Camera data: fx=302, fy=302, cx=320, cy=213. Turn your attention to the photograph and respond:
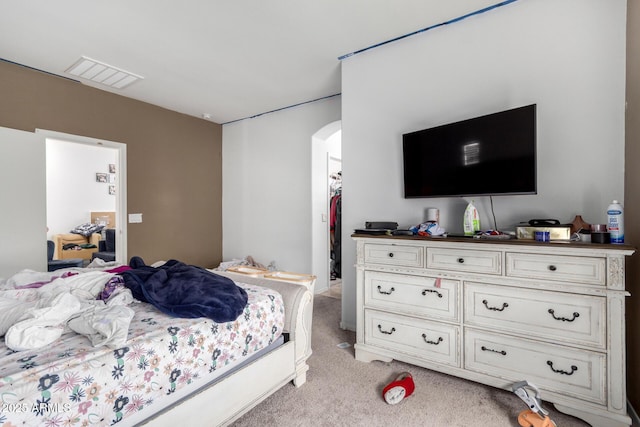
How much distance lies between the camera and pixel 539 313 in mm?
1675

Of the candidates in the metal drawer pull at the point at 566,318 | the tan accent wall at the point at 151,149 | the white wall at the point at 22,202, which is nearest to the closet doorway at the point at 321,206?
the tan accent wall at the point at 151,149

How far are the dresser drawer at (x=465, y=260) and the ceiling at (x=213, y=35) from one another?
1775 mm

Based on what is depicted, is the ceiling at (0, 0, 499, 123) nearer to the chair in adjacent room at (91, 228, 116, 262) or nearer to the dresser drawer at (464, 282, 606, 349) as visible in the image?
the dresser drawer at (464, 282, 606, 349)

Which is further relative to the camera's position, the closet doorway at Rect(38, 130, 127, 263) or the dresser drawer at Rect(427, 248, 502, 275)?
the closet doorway at Rect(38, 130, 127, 263)

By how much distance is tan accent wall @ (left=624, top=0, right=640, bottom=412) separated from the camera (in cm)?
161

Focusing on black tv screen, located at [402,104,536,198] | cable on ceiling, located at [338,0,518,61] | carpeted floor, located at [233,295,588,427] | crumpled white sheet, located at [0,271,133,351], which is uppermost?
cable on ceiling, located at [338,0,518,61]

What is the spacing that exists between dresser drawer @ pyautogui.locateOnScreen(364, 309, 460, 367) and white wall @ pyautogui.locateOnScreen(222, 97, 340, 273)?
6.25 ft

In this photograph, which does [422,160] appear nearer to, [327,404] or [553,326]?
[553,326]

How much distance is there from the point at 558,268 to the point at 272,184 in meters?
3.53

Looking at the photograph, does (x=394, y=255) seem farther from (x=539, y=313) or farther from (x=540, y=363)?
(x=540, y=363)

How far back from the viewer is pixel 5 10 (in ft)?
7.29

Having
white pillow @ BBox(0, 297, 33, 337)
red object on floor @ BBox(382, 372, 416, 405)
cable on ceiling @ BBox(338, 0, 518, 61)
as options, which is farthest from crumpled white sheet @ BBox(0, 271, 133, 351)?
cable on ceiling @ BBox(338, 0, 518, 61)

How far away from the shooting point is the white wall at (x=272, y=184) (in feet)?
13.5

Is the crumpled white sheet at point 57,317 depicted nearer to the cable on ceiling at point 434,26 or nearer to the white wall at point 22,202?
the white wall at point 22,202
